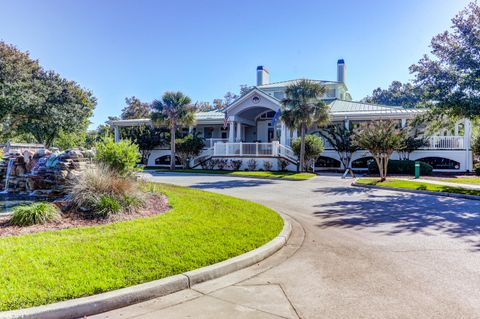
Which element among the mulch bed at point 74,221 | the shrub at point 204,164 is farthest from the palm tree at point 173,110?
the mulch bed at point 74,221

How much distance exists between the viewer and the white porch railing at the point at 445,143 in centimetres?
2477

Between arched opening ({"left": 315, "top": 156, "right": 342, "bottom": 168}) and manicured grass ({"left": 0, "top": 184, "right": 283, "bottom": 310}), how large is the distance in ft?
69.6

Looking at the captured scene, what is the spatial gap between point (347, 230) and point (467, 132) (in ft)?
73.2

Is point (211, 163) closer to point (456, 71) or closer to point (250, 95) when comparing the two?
point (250, 95)

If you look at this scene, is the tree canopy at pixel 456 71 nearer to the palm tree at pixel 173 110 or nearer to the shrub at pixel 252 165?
the shrub at pixel 252 165

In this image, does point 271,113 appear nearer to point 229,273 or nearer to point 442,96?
point 442,96

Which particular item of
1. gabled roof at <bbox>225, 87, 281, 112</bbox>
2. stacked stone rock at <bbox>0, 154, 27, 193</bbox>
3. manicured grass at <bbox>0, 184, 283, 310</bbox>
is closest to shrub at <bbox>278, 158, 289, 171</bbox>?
gabled roof at <bbox>225, 87, 281, 112</bbox>

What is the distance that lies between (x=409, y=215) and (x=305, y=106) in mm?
13774

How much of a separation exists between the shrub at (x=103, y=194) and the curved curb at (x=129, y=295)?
347cm

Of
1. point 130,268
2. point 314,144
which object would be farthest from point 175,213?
point 314,144

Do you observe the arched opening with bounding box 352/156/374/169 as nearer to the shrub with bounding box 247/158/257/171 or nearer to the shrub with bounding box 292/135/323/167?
the shrub with bounding box 292/135/323/167

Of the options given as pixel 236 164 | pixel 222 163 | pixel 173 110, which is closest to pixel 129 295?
pixel 236 164

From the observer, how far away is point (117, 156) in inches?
362

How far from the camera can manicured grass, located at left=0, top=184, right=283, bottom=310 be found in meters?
3.82
